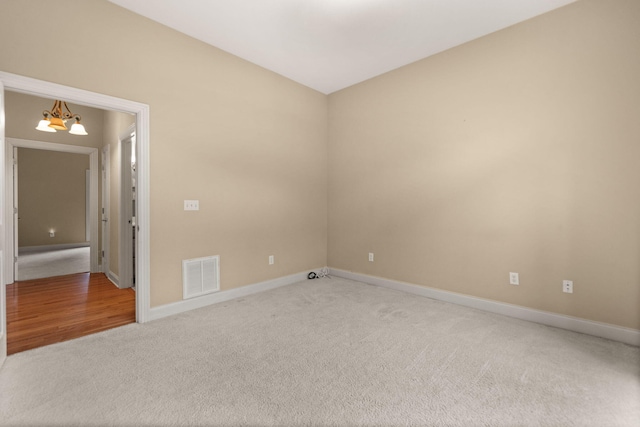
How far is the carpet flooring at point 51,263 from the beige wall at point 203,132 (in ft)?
11.5

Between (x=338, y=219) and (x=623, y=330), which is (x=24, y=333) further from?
(x=623, y=330)

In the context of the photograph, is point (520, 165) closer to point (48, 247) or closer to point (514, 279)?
point (514, 279)

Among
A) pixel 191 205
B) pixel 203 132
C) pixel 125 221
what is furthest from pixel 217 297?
pixel 125 221

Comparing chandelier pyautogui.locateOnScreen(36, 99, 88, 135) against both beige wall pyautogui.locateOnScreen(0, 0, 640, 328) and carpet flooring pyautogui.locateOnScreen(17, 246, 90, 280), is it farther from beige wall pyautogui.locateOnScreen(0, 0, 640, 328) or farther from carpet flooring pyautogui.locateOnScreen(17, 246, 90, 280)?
carpet flooring pyautogui.locateOnScreen(17, 246, 90, 280)

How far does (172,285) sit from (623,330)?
408cm

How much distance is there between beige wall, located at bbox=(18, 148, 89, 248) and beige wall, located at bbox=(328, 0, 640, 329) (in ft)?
27.7

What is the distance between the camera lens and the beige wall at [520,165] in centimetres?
241

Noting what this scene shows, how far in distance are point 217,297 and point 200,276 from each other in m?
0.34

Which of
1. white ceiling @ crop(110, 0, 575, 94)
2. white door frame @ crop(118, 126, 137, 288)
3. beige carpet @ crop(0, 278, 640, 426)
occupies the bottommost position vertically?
beige carpet @ crop(0, 278, 640, 426)

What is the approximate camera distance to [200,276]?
3242mm

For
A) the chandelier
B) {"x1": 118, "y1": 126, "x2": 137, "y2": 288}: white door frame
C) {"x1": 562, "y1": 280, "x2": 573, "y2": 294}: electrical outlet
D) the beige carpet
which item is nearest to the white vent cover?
the beige carpet

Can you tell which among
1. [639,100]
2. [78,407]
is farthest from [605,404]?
[78,407]

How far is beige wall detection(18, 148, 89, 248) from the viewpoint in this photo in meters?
7.44

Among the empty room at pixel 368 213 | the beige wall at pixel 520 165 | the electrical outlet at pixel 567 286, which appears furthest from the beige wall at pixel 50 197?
the electrical outlet at pixel 567 286
